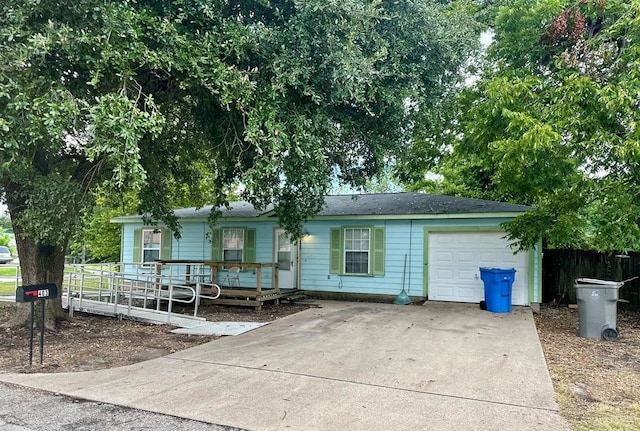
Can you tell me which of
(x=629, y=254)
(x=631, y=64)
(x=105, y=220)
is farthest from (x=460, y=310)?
(x=105, y=220)

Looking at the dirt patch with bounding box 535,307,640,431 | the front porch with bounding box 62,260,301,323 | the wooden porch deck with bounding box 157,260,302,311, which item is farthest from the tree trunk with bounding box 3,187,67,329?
the dirt patch with bounding box 535,307,640,431

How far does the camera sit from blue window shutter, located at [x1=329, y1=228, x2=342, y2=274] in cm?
1173

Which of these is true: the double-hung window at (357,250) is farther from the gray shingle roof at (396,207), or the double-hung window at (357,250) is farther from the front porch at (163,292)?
the front porch at (163,292)

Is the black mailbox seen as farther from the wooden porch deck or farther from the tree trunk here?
the wooden porch deck

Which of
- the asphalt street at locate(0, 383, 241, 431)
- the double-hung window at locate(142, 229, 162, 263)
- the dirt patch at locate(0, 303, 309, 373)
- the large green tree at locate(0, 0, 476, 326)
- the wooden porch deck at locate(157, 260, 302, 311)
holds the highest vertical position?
the large green tree at locate(0, 0, 476, 326)

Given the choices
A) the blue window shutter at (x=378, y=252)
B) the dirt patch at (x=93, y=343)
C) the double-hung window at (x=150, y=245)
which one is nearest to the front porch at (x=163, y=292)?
the dirt patch at (x=93, y=343)

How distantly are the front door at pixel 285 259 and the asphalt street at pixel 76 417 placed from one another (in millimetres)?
8144

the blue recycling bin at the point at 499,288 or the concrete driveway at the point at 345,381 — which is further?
the blue recycling bin at the point at 499,288

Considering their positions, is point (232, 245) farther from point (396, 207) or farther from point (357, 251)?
point (396, 207)

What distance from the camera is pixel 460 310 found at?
967 cm

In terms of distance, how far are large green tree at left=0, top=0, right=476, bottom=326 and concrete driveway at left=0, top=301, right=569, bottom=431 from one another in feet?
7.06

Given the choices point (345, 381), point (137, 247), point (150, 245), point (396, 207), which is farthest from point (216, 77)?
point (137, 247)

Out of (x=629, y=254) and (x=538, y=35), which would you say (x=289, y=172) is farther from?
(x=629, y=254)

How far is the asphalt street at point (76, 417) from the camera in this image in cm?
357
